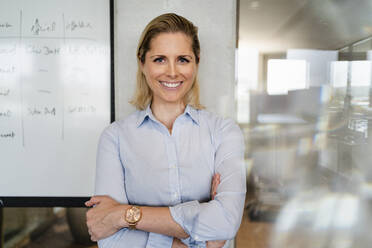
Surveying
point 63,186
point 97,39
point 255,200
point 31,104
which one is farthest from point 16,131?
point 255,200

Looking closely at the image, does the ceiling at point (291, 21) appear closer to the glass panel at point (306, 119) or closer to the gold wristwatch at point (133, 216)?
the glass panel at point (306, 119)

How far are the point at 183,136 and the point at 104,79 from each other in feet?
2.10

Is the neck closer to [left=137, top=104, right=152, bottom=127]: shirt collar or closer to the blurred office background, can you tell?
[left=137, top=104, right=152, bottom=127]: shirt collar

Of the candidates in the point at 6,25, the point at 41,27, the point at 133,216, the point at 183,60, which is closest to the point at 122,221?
the point at 133,216

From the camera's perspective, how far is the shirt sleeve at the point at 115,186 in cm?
110

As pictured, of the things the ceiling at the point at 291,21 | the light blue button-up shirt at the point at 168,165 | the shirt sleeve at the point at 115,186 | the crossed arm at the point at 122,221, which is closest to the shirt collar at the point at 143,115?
the light blue button-up shirt at the point at 168,165

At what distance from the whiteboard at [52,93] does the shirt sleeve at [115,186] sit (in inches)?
16.5

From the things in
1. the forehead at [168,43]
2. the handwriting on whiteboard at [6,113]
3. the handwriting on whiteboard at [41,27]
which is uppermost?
the handwriting on whiteboard at [41,27]

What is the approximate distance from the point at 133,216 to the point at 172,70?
0.59m

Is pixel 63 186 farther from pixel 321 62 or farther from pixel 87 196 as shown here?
pixel 321 62

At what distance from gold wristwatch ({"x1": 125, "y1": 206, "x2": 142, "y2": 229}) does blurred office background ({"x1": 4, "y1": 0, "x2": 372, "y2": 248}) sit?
2.52 ft

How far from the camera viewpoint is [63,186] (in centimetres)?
164

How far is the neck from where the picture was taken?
1318 mm

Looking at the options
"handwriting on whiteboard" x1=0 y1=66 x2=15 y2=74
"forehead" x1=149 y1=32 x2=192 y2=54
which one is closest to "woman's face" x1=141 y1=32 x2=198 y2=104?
"forehead" x1=149 y1=32 x2=192 y2=54
